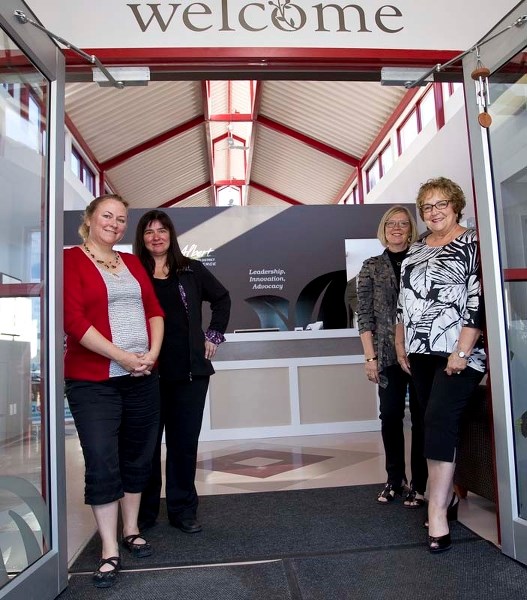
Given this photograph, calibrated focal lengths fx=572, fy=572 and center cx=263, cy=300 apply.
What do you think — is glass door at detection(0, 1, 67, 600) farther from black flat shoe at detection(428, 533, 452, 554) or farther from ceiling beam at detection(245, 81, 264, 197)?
ceiling beam at detection(245, 81, 264, 197)

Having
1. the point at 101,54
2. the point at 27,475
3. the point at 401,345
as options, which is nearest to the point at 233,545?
the point at 27,475

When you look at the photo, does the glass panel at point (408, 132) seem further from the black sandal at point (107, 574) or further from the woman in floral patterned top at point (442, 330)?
the black sandal at point (107, 574)

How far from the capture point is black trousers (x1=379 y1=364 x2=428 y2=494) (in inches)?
104

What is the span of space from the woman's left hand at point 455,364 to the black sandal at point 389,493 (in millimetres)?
993

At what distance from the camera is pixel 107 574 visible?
192 centimetres

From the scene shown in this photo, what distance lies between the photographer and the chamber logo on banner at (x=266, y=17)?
2266 millimetres

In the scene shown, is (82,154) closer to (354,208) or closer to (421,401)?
(354,208)

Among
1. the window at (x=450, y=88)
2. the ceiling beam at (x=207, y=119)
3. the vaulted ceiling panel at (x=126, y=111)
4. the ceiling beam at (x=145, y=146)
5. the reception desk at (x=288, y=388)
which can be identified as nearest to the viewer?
the reception desk at (x=288, y=388)

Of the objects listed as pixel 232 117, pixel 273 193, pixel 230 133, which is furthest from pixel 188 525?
pixel 273 193

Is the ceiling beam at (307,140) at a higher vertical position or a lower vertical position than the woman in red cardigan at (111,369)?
higher

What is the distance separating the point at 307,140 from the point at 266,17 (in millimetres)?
8753

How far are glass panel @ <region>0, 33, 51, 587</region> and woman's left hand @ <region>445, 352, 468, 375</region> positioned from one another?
1.41 metres

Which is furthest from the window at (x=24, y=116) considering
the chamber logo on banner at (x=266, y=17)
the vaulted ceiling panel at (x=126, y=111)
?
the vaulted ceiling panel at (x=126, y=111)

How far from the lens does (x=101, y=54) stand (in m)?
2.22
